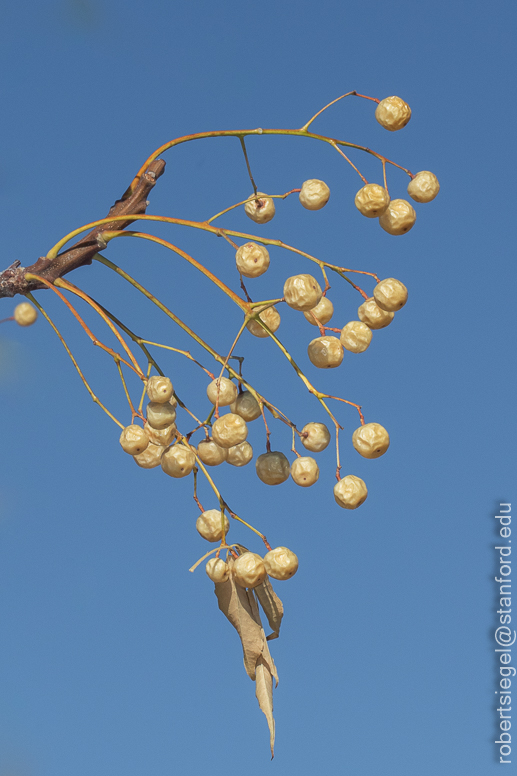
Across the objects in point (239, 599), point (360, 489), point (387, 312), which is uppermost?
point (387, 312)

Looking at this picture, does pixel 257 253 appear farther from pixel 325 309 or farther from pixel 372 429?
pixel 372 429

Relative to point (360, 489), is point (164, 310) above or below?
above

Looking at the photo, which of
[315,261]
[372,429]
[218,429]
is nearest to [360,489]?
[372,429]

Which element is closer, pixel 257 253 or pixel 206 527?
pixel 257 253

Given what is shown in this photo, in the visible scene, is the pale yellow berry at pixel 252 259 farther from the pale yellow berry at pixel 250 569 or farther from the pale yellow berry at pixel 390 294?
the pale yellow berry at pixel 250 569

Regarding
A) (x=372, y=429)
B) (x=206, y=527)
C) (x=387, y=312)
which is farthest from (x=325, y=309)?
(x=206, y=527)

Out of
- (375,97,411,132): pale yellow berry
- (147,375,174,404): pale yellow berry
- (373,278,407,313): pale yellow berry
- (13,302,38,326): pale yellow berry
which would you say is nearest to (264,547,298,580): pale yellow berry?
(147,375,174,404): pale yellow berry

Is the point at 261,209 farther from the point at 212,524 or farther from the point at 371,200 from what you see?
the point at 212,524
